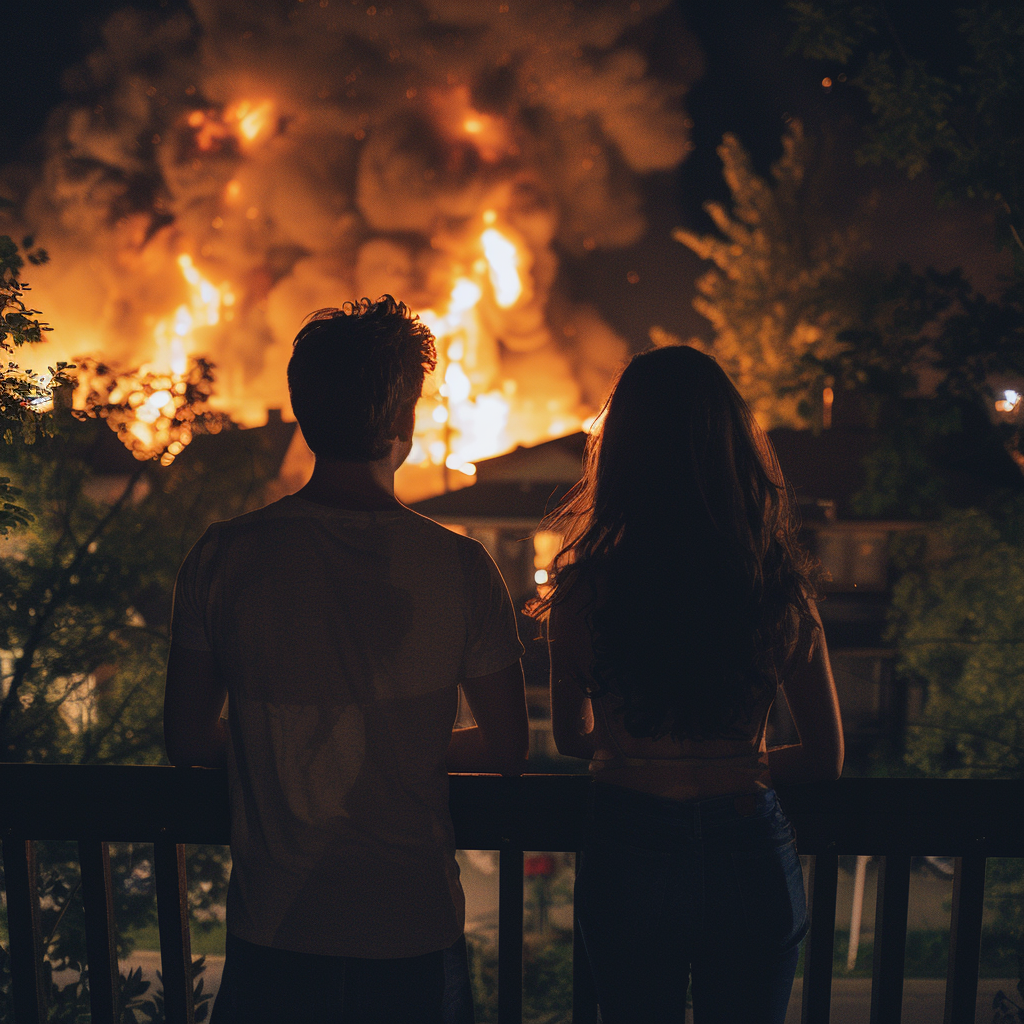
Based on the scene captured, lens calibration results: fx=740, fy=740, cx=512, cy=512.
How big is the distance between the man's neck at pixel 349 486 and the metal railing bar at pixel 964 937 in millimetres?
1286

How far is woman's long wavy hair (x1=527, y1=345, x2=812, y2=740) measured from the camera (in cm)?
109

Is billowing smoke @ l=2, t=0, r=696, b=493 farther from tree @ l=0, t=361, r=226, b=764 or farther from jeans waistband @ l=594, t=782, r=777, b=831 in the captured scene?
jeans waistband @ l=594, t=782, r=777, b=831

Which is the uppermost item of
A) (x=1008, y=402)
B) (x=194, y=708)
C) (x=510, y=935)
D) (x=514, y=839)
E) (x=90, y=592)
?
(x=1008, y=402)

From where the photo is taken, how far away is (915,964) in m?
16.8

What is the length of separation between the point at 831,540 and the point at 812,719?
14825mm

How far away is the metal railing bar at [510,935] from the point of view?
140 centimetres

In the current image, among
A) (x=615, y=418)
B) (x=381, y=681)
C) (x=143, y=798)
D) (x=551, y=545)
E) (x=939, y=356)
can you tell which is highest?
(x=939, y=356)

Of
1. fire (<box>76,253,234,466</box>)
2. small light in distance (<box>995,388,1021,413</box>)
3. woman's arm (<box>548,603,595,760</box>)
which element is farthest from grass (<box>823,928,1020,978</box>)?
woman's arm (<box>548,603,595,760</box>)

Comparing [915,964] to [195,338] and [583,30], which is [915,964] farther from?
[583,30]

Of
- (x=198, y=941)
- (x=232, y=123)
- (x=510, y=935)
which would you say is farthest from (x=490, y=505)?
(x=232, y=123)

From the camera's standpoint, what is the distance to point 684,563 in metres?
1.09

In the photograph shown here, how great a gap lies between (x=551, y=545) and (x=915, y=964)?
13.1m

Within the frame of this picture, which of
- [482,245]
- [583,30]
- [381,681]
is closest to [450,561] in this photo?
[381,681]

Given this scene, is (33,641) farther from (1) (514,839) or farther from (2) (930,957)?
(2) (930,957)
